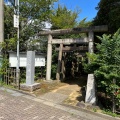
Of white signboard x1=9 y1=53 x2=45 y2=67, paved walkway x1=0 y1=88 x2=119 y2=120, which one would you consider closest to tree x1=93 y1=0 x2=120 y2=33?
white signboard x1=9 y1=53 x2=45 y2=67

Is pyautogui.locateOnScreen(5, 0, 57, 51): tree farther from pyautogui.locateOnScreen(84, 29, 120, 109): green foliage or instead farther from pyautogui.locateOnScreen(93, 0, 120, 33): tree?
pyautogui.locateOnScreen(84, 29, 120, 109): green foliage

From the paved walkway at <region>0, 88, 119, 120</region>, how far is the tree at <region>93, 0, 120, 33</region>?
426 cm

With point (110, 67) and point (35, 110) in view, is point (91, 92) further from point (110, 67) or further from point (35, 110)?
point (35, 110)

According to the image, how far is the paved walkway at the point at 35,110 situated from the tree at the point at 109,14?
4265 millimetres

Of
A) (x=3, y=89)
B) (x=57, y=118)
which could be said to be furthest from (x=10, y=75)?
(x=57, y=118)

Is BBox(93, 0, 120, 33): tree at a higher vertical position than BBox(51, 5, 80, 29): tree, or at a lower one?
lower

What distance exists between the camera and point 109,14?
814 centimetres

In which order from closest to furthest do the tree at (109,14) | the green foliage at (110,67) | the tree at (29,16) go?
Result: 1. the green foliage at (110,67)
2. the tree at (109,14)
3. the tree at (29,16)

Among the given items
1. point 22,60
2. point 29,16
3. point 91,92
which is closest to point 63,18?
point 29,16

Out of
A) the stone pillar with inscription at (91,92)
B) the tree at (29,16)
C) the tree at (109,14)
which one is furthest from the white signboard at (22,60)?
the stone pillar with inscription at (91,92)

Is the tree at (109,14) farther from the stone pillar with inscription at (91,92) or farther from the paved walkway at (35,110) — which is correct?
the paved walkway at (35,110)

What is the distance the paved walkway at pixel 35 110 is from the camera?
5344 millimetres

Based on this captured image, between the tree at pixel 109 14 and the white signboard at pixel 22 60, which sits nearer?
the tree at pixel 109 14

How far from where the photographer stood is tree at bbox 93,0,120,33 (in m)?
7.59
